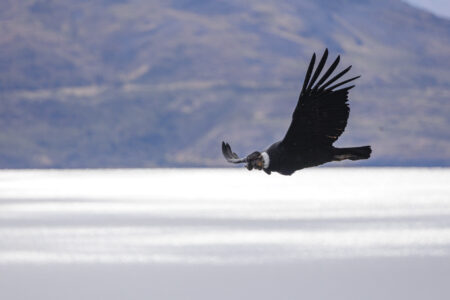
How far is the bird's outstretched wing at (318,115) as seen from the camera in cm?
1055

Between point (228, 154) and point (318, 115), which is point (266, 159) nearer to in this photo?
point (318, 115)

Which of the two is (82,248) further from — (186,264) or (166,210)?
(166,210)

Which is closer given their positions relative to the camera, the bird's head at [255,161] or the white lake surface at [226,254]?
the bird's head at [255,161]

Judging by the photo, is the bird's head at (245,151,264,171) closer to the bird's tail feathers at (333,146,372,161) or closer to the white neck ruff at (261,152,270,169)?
the white neck ruff at (261,152,270,169)

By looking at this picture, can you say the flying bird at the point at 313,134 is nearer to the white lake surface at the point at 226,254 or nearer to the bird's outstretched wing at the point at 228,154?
the bird's outstretched wing at the point at 228,154

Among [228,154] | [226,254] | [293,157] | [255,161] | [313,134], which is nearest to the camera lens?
[255,161]

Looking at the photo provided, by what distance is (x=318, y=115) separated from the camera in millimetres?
10844

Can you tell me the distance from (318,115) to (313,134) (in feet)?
0.84

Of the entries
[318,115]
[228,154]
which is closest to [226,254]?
[228,154]

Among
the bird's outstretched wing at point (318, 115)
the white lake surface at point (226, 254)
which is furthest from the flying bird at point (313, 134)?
the white lake surface at point (226, 254)

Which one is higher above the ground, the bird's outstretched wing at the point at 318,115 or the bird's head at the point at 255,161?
the bird's outstretched wing at the point at 318,115

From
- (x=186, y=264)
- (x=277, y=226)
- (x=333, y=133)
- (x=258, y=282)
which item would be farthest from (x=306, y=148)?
(x=277, y=226)

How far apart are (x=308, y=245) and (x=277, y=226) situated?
27.5 meters

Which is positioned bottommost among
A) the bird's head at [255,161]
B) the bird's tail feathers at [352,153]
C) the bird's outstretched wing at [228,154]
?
the bird's head at [255,161]
